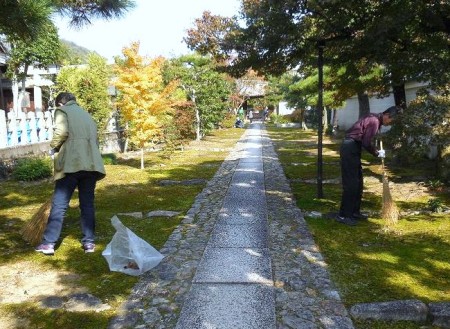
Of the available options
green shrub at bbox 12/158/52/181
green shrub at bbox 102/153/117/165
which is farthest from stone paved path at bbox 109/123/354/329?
green shrub at bbox 102/153/117/165

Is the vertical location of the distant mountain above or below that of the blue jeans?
above

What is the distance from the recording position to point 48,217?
5.05 m

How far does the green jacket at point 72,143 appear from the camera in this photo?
478cm

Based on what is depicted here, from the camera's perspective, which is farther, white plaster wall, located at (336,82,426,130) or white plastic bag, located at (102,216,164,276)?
white plaster wall, located at (336,82,426,130)

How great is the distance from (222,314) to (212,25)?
2805 cm

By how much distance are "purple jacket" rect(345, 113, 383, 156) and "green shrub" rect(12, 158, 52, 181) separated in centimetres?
833

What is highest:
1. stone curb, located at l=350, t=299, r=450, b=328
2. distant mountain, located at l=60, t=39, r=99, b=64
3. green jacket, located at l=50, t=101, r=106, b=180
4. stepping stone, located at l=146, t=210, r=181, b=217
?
distant mountain, located at l=60, t=39, r=99, b=64

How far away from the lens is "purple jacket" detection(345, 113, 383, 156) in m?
5.94

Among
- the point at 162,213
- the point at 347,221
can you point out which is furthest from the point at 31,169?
the point at 347,221

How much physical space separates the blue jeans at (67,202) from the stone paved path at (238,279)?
0.97 meters

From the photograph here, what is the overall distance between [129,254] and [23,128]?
34.9 ft

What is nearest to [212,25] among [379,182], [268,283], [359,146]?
[379,182]

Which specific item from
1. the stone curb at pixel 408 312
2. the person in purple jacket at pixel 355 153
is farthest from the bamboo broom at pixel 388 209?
the stone curb at pixel 408 312

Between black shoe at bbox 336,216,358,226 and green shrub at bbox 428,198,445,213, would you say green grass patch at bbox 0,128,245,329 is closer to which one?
black shoe at bbox 336,216,358,226
